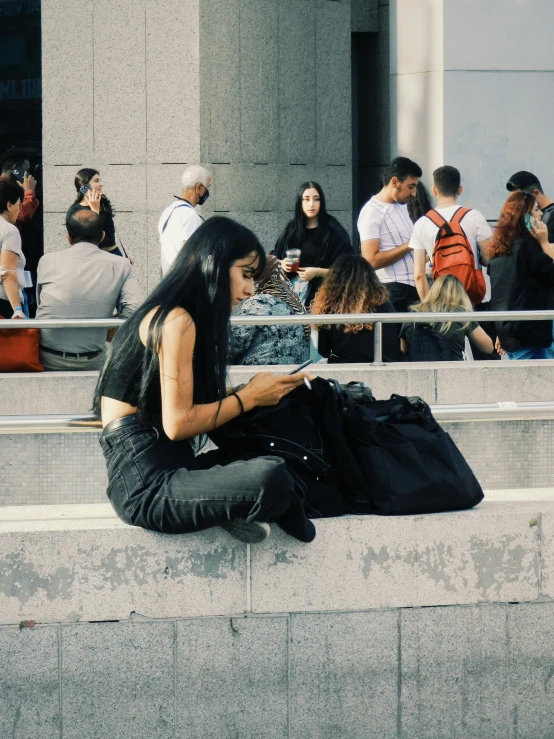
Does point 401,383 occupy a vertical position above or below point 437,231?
below

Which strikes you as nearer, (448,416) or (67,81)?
(448,416)

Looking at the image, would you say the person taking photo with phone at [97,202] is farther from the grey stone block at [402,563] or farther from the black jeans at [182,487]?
the grey stone block at [402,563]

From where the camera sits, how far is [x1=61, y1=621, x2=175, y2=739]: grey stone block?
14.5 ft

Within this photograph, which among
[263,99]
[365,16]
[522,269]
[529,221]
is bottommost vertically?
[522,269]

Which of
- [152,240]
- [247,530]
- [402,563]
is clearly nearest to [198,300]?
[247,530]

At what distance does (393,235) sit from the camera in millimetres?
10023

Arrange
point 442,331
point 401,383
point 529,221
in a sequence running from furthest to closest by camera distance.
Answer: point 529,221 < point 442,331 < point 401,383

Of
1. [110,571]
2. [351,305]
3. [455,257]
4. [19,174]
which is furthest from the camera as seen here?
[19,174]

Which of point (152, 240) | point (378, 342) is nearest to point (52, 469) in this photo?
point (378, 342)

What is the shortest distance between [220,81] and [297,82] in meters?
0.97

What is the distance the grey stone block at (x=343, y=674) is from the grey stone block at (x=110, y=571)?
1.24 feet

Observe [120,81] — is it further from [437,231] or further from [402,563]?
[402,563]

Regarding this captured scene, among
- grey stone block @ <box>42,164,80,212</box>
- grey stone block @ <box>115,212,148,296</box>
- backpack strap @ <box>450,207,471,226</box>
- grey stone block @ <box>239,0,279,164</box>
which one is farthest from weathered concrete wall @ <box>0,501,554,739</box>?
grey stone block @ <box>239,0,279,164</box>

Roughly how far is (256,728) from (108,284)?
448 cm
